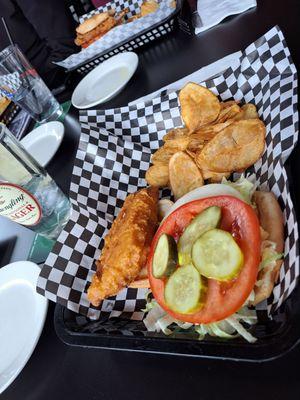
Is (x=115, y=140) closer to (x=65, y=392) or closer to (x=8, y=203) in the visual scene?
(x=8, y=203)

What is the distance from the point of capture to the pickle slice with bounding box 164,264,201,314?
45.4 inches

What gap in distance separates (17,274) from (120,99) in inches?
51.8

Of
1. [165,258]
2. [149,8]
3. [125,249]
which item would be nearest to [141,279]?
[125,249]

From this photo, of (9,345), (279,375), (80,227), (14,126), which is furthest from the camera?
(14,126)

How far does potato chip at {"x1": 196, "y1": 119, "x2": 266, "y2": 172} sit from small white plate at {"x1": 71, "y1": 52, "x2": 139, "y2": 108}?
1.07 m

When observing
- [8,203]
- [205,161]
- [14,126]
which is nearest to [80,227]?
[8,203]

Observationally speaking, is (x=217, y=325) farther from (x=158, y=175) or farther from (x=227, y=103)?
(x=227, y=103)

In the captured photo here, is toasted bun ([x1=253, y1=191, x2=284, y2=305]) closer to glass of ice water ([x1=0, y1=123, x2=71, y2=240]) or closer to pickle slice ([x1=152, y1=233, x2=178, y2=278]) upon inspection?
pickle slice ([x1=152, y1=233, x2=178, y2=278])

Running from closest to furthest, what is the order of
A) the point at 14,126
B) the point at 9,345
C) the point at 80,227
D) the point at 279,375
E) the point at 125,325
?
the point at 279,375, the point at 125,325, the point at 9,345, the point at 80,227, the point at 14,126

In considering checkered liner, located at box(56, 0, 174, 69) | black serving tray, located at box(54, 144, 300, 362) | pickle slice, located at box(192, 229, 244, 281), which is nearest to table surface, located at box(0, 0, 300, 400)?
black serving tray, located at box(54, 144, 300, 362)

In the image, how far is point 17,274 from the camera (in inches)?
70.8

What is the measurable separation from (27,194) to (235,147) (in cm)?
93

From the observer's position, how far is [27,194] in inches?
65.7

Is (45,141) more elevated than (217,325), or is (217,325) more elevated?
(45,141)
